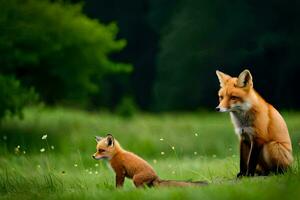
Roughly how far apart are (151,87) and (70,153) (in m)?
20.5

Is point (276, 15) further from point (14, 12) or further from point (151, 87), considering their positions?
point (14, 12)

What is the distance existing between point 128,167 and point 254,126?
5.55 feet

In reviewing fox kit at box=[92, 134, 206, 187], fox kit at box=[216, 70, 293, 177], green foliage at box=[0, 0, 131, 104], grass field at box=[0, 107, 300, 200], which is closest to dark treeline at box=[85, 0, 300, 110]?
grass field at box=[0, 107, 300, 200]

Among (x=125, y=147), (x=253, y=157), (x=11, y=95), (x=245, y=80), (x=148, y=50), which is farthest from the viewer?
(x=148, y=50)

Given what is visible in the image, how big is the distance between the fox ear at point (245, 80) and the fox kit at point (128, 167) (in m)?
1.32

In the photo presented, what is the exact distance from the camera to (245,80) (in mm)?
8688

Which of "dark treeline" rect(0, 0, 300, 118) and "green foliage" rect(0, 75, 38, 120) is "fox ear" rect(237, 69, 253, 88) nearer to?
"green foliage" rect(0, 75, 38, 120)

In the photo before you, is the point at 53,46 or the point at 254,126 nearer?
the point at 254,126

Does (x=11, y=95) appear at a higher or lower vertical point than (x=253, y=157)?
higher

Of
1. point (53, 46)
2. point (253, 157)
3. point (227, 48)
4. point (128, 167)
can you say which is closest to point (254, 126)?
point (253, 157)

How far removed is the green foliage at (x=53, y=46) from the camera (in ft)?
65.9

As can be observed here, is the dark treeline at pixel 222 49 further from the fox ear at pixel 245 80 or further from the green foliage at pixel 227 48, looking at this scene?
the fox ear at pixel 245 80

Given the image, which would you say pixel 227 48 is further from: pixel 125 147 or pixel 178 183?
pixel 178 183

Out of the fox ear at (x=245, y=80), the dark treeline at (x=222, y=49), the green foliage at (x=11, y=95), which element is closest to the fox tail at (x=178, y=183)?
the fox ear at (x=245, y=80)
